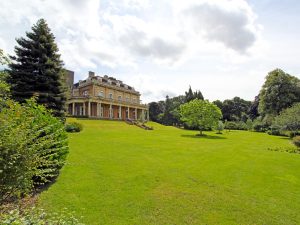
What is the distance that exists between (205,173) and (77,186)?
6702mm

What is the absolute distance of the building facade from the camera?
4909cm

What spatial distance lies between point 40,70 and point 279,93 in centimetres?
4248

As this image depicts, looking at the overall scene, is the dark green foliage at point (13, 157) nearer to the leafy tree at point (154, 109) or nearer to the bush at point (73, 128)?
the bush at point (73, 128)

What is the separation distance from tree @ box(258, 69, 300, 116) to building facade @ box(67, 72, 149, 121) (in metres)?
30.3

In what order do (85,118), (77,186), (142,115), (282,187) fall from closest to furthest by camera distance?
(77,186), (282,187), (85,118), (142,115)

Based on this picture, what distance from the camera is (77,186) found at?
377 inches

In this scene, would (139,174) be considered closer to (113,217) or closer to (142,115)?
(113,217)

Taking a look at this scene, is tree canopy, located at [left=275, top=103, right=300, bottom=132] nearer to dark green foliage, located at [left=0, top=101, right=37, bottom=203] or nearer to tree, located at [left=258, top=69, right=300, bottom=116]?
tree, located at [left=258, top=69, right=300, bottom=116]

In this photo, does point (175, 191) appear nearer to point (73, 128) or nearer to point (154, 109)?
point (73, 128)

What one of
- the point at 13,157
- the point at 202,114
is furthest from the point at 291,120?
the point at 13,157

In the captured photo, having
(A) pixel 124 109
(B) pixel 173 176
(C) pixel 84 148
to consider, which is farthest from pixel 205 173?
(A) pixel 124 109

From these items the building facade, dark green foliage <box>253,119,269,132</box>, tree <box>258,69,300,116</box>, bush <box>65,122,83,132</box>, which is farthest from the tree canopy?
the building facade

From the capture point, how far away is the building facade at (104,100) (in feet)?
161

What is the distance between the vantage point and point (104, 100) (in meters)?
50.7
